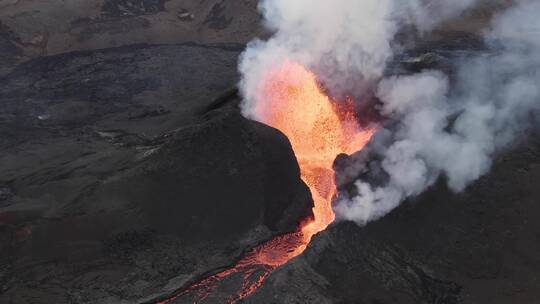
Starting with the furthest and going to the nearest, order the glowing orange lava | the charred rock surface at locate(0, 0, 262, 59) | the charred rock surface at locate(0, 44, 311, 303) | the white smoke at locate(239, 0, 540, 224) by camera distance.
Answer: the charred rock surface at locate(0, 0, 262, 59)
the glowing orange lava
the white smoke at locate(239, 0, 540, 224)
the charred rock surface at locate(0, 44, 311, 303)

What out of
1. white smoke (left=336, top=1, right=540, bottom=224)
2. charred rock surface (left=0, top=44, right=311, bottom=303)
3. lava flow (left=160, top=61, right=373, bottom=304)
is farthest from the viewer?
lava flow (left=160, top=61, right=373, bottom=304)

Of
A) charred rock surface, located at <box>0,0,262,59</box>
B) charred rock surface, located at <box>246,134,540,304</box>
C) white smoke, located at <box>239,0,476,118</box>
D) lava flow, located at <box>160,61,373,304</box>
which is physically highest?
charred rock surface, located at <box>0,0,262,59</box>

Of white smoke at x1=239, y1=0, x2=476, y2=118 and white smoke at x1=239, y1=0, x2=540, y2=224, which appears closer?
white smoke at x1=239, y1=0, x2=540, y2=224

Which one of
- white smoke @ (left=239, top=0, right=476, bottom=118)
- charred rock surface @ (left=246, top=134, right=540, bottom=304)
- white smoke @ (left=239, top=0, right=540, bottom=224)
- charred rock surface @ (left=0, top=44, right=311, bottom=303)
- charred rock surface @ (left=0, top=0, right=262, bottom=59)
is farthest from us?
charred rock surface @ (left=0, top=0, right=262, bottom=59)

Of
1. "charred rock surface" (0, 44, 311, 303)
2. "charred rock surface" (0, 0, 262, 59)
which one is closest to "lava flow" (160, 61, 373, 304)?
"charred rock surface" (0, 44, 311, 303)

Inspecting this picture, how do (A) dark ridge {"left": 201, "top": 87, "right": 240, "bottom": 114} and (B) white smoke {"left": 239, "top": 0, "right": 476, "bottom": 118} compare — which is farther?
(A) dark ridge {"left": 201, "top": 87, "right": 240, "bottom": 114}

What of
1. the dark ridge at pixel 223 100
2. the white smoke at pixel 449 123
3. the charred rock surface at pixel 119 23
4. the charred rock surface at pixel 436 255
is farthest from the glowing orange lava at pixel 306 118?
the charred rock surface at pixel 119 23

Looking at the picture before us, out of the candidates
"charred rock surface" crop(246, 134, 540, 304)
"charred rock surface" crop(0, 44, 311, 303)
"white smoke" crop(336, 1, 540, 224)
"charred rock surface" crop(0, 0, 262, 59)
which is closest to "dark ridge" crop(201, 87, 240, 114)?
"charred rock surface" crop(0, 44, 311, 303)

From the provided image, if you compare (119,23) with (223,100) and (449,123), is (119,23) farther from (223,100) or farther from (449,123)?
(449,123)

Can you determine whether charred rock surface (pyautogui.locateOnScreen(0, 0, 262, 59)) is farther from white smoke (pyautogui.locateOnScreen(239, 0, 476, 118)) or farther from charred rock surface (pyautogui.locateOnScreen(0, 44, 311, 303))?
white smoke (pyautogui.locateOnScreen(239, 0, 476, 118))

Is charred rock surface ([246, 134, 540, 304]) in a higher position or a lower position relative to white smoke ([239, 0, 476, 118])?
lower

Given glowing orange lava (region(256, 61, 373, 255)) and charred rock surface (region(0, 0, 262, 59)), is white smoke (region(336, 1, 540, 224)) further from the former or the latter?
charred rock surface (region(0, 0, 262, 59))
